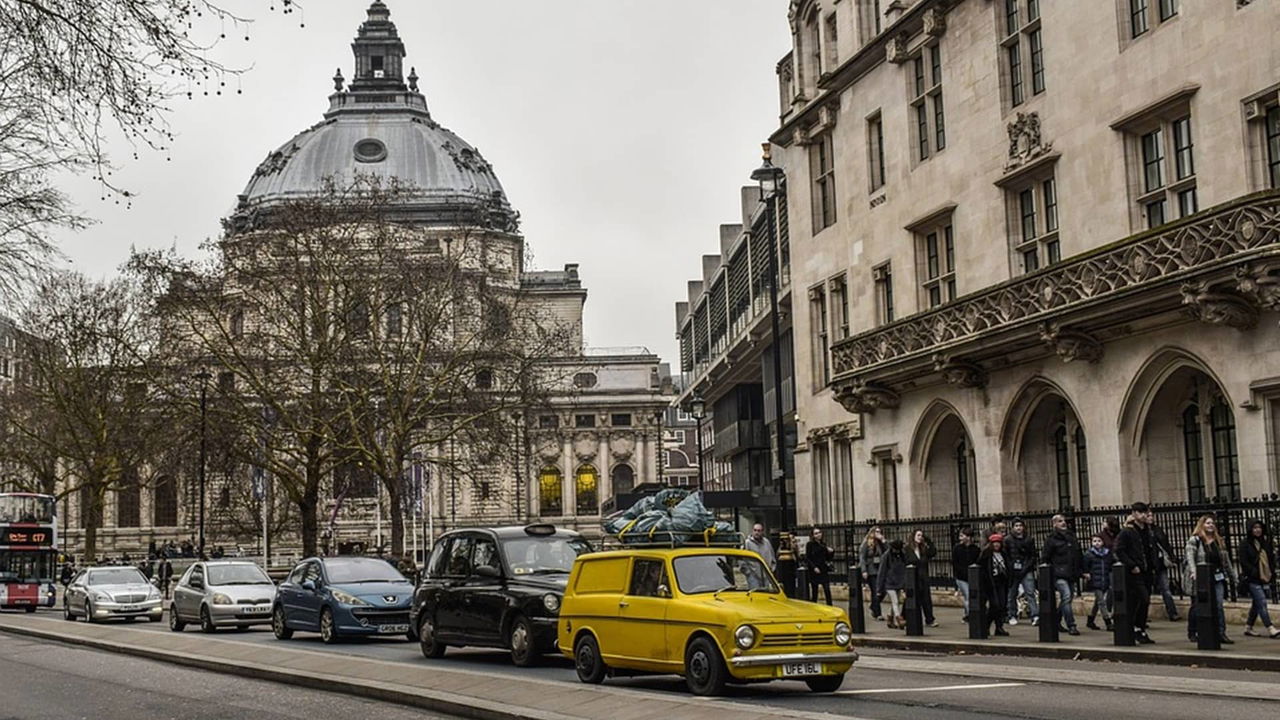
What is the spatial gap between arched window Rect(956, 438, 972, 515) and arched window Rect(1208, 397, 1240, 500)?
9.38m

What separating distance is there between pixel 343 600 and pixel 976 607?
10739mm

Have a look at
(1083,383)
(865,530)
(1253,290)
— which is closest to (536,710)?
(1253,290)

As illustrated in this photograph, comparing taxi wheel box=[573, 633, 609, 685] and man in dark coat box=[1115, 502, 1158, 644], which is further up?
man in dark coat box=[1115, 502, 1158, 644]

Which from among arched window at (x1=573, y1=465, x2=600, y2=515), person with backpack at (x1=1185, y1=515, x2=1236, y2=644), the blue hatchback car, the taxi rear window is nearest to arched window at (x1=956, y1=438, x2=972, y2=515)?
the blue hatchback car

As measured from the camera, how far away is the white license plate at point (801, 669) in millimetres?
14953

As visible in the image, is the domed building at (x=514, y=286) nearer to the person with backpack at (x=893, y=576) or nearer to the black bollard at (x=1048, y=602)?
the person with backpack at (x=893, y=576)

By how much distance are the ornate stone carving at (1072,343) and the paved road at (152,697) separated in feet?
51.2

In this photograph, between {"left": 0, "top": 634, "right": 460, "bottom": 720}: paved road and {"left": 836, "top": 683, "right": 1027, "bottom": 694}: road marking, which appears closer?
{"left": 836, "top": 683, "right": 1027, "bottom": 694}: road marking

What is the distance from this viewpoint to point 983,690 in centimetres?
1562

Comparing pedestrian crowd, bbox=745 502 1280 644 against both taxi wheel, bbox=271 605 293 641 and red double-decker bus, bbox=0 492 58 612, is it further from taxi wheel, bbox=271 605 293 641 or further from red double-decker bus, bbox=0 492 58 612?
Result: red double-decker bus, bbox=0 492 58 612

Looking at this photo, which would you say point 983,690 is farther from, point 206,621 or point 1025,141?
point 206,621

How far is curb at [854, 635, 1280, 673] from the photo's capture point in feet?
56.7

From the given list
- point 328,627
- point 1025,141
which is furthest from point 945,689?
point 1025,141

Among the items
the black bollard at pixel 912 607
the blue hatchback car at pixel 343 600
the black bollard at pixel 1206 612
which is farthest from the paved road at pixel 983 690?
the blue hatchback car at pixel 343 600
